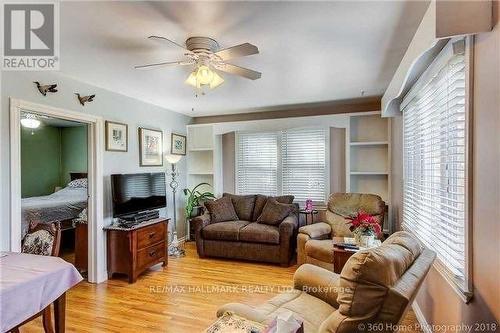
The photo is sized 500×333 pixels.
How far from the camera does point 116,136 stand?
3947 millimetres

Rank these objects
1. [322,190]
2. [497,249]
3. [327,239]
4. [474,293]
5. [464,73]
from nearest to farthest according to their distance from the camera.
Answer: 1. [497,249]
2. [474,293]
3. [464,73]
4. [327,239]
5. [322,190]

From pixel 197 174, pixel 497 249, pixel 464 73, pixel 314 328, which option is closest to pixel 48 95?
pixel 197 174

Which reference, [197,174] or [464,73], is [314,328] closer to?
[464,73]

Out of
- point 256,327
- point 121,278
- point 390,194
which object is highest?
point 390,194

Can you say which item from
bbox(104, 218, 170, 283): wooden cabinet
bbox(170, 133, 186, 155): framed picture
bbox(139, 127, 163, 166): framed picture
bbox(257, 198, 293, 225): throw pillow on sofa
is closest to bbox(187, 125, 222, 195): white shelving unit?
bbox(170, 133, 186, 155): framed picture

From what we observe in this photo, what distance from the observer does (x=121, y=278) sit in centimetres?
379

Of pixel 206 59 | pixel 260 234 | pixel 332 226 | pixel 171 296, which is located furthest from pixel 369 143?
pixel 171 296

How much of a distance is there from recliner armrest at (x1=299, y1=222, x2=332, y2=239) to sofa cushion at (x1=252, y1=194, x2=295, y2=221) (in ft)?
2.56

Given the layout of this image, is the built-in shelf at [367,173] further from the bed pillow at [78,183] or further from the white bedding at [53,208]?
the bed pillow at [78,183]

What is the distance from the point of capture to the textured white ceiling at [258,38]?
193 cm

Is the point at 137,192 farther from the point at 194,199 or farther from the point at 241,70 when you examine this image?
the point at 241,70

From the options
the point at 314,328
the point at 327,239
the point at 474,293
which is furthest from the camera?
the point at 327,239

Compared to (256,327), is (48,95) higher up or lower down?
higher up

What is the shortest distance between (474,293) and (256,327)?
116 cm
